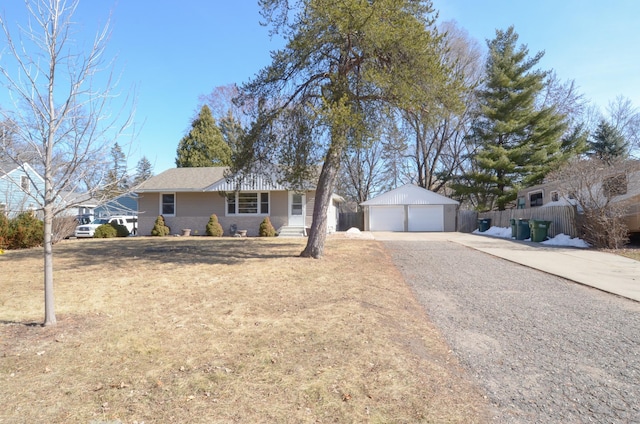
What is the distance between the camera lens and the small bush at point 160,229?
19000mm

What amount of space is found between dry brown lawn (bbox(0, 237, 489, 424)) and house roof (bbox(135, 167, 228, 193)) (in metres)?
13.1

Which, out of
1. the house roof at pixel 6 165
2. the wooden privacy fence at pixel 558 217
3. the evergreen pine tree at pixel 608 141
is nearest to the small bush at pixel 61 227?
the house roof at pixel 6 165

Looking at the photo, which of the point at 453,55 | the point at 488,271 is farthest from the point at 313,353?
the point at 453,55

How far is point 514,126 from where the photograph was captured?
25.2 meters

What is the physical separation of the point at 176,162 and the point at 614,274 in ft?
95.4

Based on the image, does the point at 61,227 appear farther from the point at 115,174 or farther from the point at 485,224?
the point at 485,224

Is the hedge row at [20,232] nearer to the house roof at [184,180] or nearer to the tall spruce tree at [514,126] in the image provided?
the house roof at [184,180]

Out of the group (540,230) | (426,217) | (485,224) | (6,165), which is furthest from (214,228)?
(485,224)

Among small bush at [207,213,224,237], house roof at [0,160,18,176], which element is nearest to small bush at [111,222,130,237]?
small bush at [207,213,224,237]

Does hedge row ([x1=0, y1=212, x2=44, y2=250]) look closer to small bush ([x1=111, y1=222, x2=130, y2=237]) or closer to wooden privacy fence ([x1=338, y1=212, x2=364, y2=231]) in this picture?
small bush ([x1=111, y1=222, x2=130, y2=237])

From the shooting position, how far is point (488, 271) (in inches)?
328

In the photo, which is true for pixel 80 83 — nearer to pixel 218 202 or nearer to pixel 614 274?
pixel 614 274

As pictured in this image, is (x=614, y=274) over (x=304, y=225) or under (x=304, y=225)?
under

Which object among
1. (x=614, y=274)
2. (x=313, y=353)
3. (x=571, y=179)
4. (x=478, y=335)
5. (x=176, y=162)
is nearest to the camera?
(x=313, y=353)
